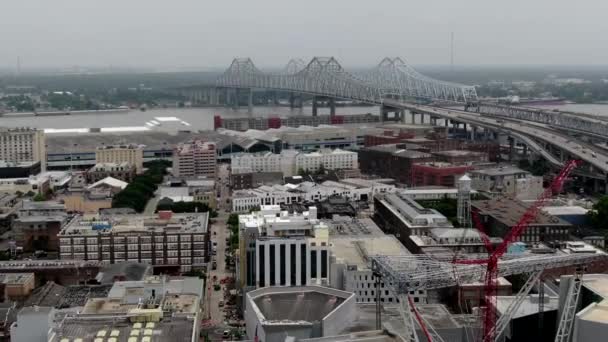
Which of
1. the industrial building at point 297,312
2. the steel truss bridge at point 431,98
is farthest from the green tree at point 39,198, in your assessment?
the steel truss bridge at point 431,98

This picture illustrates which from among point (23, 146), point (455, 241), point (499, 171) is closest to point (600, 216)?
point (499, 171)

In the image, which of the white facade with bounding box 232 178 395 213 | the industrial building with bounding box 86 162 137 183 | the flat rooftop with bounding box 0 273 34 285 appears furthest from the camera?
the industrial building with bounding box 86 162 137 183

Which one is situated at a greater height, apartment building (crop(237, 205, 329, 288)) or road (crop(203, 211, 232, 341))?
apartment building (crop(237, 205, 329, 288))

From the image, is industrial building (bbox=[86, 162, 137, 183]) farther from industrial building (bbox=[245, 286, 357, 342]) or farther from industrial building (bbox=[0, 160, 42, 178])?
industrial building (bbox=[245, 286, 357, 342])

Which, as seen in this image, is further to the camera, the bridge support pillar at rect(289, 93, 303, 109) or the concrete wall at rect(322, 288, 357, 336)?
the bridge support pillar at rect(289, 93, 303, 109)

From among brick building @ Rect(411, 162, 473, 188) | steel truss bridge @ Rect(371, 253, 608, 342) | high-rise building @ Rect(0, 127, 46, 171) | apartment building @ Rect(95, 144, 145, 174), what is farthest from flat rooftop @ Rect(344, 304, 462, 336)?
high-rise building @ Rect(0, 127, 46, 171)

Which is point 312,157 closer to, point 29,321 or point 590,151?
point 590,151

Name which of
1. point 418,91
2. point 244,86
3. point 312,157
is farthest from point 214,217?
point 244,86

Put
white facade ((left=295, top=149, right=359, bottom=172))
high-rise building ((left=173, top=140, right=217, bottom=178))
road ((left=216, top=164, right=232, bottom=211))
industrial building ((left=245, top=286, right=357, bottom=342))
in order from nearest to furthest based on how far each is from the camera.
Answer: industrial building ((left=245, top=286, right=357, bottom=342)), road ((left=216, top=164, right=232, bottom=211)), high-rise building ((left=173, top=140, right=217, bottom=178)), white facade ((left=295, top=149, right=359, bottom=172))

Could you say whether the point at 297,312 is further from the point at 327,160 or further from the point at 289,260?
the point at 327,160
